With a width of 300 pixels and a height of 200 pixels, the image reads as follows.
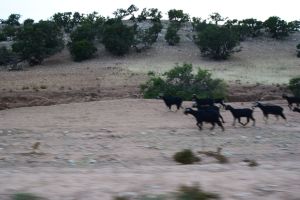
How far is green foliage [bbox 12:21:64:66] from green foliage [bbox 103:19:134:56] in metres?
5.51

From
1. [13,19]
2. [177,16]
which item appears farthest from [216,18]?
[13,19]

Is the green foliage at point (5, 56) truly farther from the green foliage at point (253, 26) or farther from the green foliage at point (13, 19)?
the green foliage at point (13, 19)

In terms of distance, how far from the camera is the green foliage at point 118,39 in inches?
2148

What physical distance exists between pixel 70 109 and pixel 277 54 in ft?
125

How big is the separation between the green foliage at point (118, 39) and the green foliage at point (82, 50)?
1860mm

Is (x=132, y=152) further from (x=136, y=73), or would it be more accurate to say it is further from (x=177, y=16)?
(x=177, y=16)

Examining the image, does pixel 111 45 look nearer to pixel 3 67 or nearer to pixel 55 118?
pixel 3 67

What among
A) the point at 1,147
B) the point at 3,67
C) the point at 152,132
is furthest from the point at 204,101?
the point at 3,67

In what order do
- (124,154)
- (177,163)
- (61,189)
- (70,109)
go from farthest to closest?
(70,109)
(124,154)
(177,163)
(61,189)

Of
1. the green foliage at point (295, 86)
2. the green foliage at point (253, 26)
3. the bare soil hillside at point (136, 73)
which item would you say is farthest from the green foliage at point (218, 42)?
the green foliage at point (295, 86)

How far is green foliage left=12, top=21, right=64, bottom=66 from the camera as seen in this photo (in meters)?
53.2

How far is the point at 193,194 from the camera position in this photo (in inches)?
278

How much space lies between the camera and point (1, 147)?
603 inches

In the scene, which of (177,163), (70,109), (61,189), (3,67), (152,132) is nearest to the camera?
(61,189)
